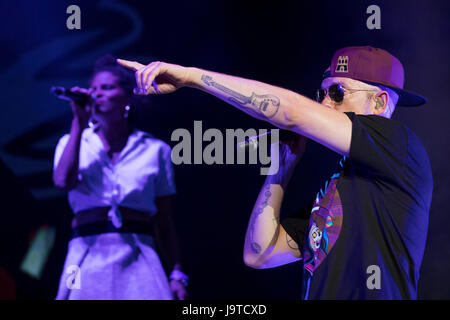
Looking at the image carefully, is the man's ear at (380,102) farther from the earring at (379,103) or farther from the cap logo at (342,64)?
the cap logo at (342,64)

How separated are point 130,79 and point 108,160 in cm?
53

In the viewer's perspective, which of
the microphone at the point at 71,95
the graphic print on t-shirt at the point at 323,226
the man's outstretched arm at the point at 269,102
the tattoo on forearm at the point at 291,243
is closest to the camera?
the man's outstretched arm at the point at 269,102

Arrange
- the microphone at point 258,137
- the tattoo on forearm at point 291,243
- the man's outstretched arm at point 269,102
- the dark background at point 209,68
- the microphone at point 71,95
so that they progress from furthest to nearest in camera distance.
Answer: the dark background at point 209,68 → the microphone at point 71,95 → the tattoo on forearm at point 291,243 → the microphone at point 258,137 → the man's outstretched arm at point 269,102

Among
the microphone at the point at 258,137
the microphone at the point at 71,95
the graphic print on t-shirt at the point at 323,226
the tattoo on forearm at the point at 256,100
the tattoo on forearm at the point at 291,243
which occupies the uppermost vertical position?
the tattoo on forearm at the point at 256,100

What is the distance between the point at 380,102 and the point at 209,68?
4.70 ft

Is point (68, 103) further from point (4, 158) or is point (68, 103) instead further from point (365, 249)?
point (365, 249)

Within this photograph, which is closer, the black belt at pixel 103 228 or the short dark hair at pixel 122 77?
the black belt at pixel 103 228

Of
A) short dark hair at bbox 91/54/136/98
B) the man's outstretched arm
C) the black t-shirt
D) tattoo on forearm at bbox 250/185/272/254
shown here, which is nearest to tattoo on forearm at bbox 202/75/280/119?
the man's outstretched arm

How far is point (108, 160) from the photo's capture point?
9.27 feet

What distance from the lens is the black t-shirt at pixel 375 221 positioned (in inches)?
54.3

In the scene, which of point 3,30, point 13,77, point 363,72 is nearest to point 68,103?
point 13,77

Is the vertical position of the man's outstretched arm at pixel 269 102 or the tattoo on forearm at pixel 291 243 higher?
the man's outstretched arm at pixel 269 102

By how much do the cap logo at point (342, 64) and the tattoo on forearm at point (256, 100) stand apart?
466 mm

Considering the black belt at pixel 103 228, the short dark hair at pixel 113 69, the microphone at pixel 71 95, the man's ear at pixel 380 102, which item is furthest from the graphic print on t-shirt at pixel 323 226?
the short dark hair at pixel 113 69
